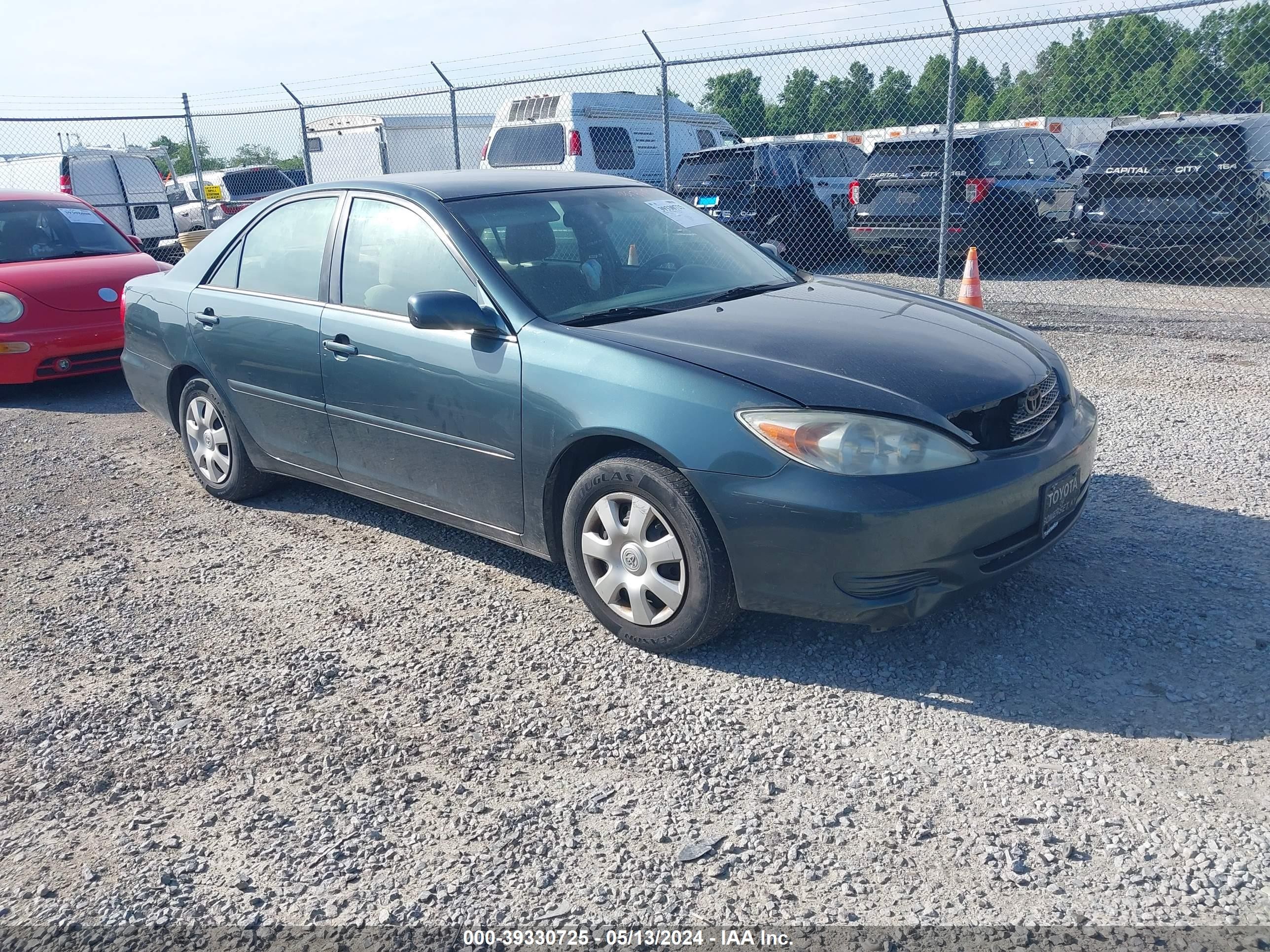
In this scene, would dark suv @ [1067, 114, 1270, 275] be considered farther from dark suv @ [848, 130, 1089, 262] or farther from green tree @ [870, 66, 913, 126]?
green tree @ [870, 66, 913, 126]

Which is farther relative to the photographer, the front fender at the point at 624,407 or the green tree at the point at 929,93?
the green tree at the point at 929,93

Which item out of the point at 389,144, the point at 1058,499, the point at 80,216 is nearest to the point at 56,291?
the point at 80,216

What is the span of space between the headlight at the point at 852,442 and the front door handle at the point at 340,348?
190 cm

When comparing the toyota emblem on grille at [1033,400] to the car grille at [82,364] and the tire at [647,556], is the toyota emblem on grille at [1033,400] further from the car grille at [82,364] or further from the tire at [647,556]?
the car grille at [82,364]

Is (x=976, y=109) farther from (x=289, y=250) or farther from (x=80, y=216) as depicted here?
(x=289, y=250)

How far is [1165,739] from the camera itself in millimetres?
2975

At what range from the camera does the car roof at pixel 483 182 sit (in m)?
4.38

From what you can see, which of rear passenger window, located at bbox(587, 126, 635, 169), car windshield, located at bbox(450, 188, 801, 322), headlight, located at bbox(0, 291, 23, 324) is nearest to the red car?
headlight, located at bbox(0, 291, 23, 324)

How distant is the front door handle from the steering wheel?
1171 millimetres

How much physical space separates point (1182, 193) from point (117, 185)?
16114 mm

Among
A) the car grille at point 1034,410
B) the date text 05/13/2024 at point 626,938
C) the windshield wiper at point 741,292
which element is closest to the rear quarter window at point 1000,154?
the windshield wiper at point 741,292

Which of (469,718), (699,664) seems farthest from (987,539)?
(469,718)

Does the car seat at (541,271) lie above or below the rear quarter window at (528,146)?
below

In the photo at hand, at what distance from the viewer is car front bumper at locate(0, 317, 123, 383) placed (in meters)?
7.73
